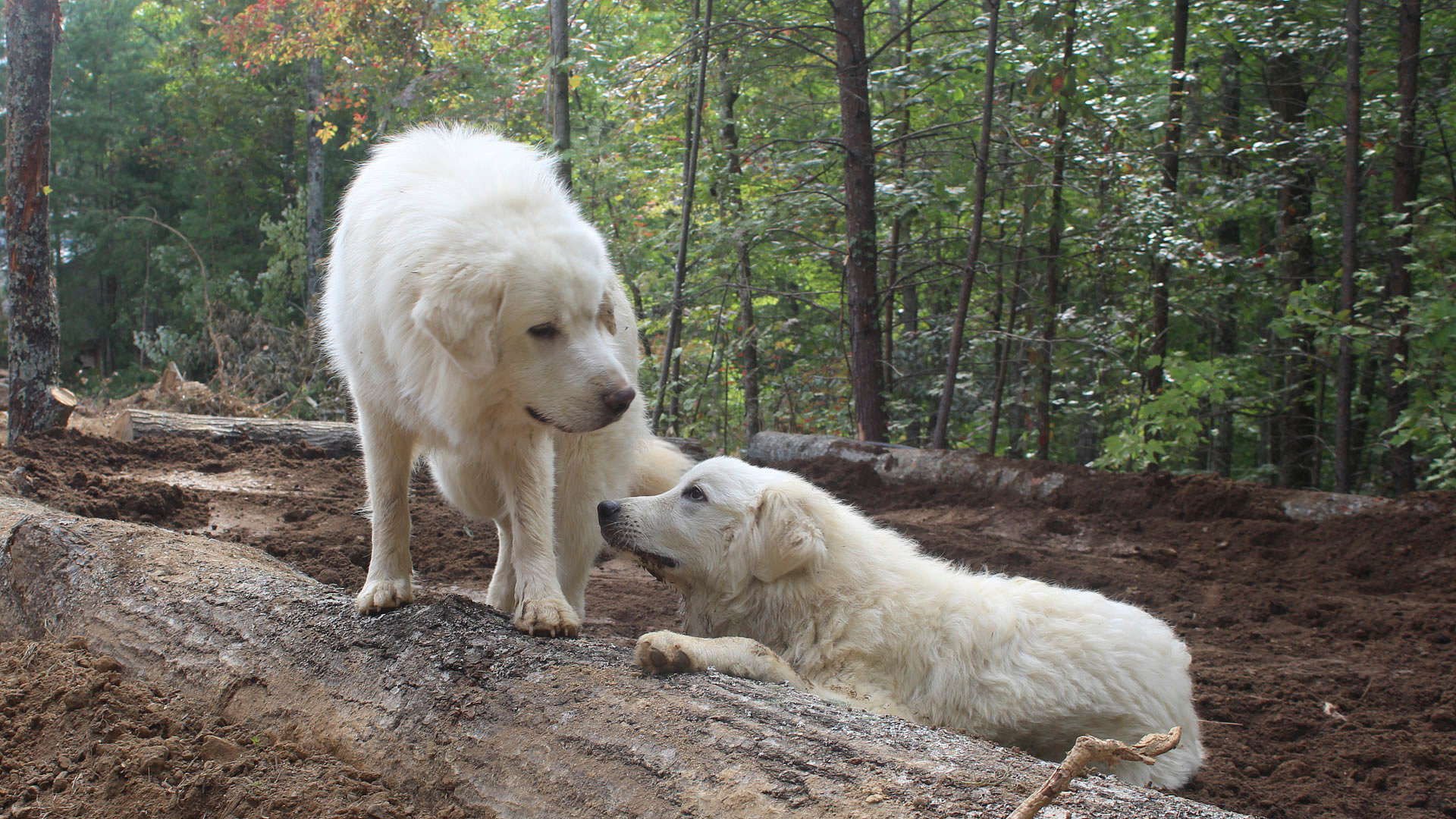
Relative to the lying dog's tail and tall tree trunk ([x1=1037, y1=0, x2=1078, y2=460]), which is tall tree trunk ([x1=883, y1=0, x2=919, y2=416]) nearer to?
tall tree trunk ([x1=1037, y1=0, x2=1078, y2=460])

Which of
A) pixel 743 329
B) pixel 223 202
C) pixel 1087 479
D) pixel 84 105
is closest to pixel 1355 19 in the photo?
pixel 1087 479

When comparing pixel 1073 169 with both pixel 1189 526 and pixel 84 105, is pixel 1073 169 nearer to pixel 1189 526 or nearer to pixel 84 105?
pixel 1189 526

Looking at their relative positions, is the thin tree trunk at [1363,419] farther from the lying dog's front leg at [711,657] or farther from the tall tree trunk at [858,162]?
the lying dog's front leg at [711,657]

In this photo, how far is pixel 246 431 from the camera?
883 cm

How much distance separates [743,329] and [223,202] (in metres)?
19.0

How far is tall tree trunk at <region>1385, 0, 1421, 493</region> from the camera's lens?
7441 millimetres

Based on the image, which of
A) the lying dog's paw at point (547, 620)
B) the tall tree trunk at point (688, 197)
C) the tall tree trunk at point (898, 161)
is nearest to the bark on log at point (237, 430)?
the tall tree trunk at point (688, 197)

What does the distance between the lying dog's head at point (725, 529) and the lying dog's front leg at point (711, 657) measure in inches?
22.2

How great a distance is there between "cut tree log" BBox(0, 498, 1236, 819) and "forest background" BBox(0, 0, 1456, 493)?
5.43 m

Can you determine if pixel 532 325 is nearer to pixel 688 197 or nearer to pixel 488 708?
pixel 488 708

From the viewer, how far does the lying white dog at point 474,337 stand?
2926mm

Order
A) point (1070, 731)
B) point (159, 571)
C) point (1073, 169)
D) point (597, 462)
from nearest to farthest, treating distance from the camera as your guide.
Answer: point (1070, 731)
point (159, 571)
point (597, 462)
point (1073, 169)

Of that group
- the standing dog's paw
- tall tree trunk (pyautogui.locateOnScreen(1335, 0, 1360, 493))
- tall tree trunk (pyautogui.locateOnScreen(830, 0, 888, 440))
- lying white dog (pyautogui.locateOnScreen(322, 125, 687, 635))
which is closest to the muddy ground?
the standing dog's paw

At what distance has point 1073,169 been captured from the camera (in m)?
9.52
